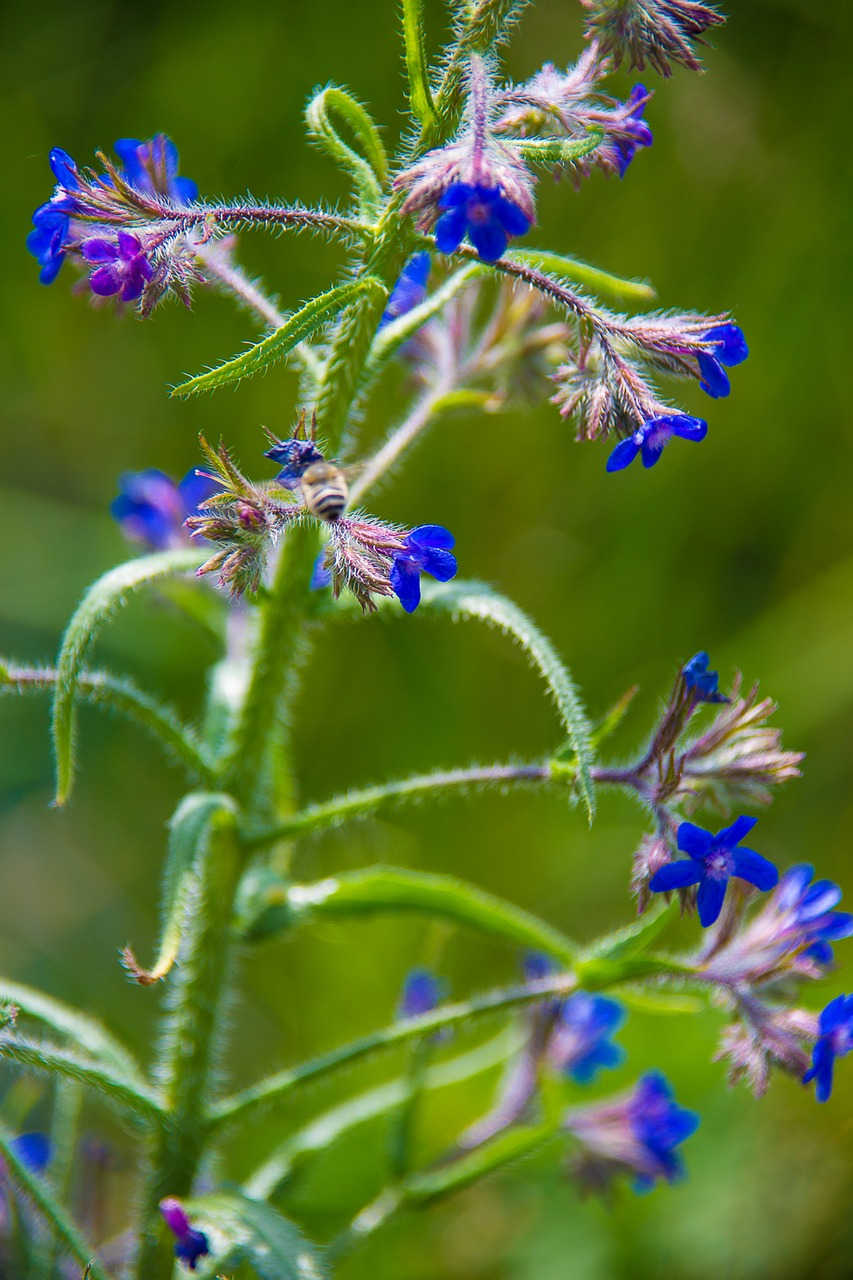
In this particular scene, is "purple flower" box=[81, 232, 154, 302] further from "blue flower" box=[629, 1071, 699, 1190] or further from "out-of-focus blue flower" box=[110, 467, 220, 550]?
"blue flower" box=[629, 1071, 699, 1190]

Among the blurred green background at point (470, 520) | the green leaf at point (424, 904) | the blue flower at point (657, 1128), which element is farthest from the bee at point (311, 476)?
the blurred green background at point (470, 520)

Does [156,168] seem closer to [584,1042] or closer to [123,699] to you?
[123,699]

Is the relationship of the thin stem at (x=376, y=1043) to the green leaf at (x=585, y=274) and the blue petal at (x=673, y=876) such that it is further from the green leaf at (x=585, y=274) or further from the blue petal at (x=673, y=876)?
the green leaf at (x=585, y=274)

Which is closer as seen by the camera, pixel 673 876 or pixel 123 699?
pixel 673 876

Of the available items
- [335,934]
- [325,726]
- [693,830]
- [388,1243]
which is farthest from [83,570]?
[693,830]

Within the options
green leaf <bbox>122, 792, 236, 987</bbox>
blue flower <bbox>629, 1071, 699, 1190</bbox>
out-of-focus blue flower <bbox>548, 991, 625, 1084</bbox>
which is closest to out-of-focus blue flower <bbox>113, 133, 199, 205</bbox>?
green leaf <bbox>122, 792, 236, 987</bbox>

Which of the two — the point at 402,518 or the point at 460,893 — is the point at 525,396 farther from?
the point at 402,518

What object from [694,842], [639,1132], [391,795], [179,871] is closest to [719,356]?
[694,842]
